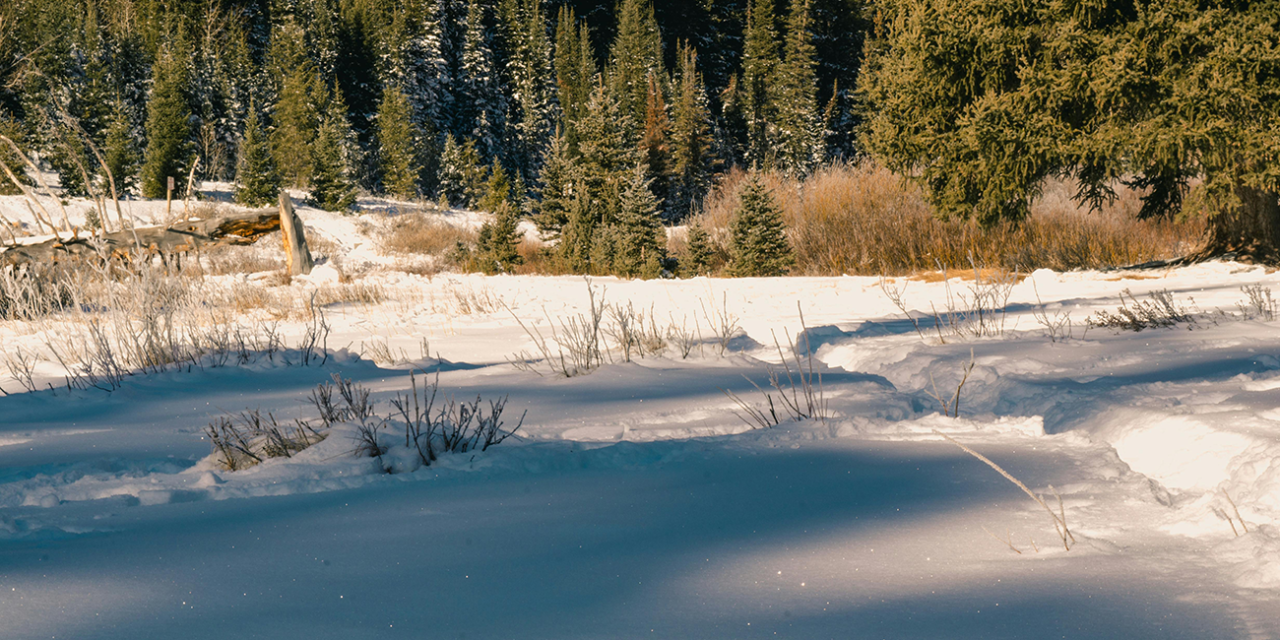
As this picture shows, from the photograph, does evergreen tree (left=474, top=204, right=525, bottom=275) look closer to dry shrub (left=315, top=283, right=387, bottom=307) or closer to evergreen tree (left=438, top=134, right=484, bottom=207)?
dry shrub (left=315, top=283, right=387, bottom=307)

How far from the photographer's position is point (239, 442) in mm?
2650

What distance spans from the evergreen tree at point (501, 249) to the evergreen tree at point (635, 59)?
94.8 feet

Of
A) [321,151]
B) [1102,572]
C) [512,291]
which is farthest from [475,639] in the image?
[321,151]

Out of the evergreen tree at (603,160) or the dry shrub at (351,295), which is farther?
the evergreen tree at (603,160)

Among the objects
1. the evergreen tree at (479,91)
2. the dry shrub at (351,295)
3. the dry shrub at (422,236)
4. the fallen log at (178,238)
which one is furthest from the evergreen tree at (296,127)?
the dry shrub at (351,295)

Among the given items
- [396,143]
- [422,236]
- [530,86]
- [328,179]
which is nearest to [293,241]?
[422,236]

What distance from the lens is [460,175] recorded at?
43.5 metres

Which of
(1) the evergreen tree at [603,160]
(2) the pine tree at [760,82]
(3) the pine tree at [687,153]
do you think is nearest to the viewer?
(1) the evergreen tree at [603,160]

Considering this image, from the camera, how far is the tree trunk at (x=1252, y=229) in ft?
30.3

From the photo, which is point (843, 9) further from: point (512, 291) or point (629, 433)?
point (629, 433)

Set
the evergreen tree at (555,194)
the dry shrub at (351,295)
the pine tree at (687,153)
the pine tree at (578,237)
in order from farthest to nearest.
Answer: the pine tree at (687,153) → the evergreen tree at (555,194) → the pine tree at (578,237) → the dry shrub at (351,295)

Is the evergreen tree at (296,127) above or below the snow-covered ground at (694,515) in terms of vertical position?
above

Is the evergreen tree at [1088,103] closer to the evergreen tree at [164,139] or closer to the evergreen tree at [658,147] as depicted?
the evergreen tree at [164,139]

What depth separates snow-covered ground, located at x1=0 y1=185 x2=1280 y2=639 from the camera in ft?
4.43
